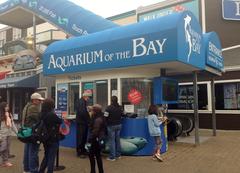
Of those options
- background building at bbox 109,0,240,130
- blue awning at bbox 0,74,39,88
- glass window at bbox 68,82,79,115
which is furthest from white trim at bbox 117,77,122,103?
blue awning at bbox 0,74,39,88

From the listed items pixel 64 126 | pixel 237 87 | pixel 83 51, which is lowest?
pixel 64 126

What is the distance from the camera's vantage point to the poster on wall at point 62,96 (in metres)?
11.4

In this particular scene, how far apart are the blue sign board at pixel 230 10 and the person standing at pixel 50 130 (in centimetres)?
1214

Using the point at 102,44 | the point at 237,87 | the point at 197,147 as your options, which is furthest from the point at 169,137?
the point at 237,87

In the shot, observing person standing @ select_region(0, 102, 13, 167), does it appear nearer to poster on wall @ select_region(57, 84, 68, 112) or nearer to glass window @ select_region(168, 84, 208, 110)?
poster on wall @ select_region(57, 84, 68, 112)

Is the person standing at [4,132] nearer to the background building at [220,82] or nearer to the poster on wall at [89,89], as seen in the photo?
the poster on wall at [89,89]

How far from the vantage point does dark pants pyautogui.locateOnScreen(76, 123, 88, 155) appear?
29.7ft

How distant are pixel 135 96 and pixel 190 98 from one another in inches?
296

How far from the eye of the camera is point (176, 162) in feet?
26.7

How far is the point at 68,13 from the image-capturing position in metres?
14.4

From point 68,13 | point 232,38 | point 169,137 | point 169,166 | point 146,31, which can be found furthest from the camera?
point 232,38

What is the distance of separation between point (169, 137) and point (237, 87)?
5.54 meters

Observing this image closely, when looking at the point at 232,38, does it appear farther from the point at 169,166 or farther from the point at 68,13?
the point at 169,166

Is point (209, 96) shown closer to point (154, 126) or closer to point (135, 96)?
point (135, 96)
